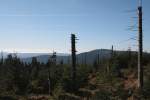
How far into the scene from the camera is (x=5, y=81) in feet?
110

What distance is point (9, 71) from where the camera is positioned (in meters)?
33.9

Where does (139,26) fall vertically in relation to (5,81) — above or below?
above

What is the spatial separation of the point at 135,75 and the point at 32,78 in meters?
14.9

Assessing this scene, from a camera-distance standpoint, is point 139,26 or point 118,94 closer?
point 118,94

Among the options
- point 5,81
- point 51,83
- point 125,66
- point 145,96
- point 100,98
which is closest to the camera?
point 100,98

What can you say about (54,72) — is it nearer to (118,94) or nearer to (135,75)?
(135,75)

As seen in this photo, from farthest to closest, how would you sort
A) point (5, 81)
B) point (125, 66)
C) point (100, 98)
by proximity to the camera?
1. point (125, 66)
2. point (5, 81)
3. point (100, 98)

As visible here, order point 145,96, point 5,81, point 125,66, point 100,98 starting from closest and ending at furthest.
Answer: point 100,98, point 145,96, point 5,81, point 125,66

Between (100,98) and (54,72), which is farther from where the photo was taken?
(54,72)

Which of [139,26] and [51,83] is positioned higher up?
[139,26]

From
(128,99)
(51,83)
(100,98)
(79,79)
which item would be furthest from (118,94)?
(51,83)

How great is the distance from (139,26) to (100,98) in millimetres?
9167

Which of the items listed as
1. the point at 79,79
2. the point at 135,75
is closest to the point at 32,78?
the point at 79,79

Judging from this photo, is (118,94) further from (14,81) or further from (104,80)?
(14,81)
